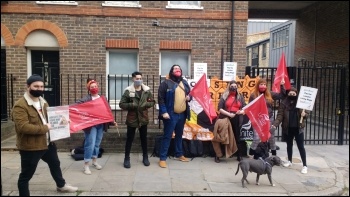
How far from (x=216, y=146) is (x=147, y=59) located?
3.99 metres

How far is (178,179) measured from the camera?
215 inches

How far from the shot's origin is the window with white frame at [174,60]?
980 centimetres

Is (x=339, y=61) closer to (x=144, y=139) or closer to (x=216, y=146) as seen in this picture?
(x=216, y=146)

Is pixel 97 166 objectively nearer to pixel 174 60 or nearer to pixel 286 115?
pixel 286 115

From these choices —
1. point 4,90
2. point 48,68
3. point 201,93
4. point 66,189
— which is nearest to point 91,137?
point 66,189

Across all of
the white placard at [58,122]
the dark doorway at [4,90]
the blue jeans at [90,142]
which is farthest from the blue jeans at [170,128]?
the dark doorway at [4,90]

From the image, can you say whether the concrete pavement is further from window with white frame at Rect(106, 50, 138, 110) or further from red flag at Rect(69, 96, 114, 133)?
window with white frame at Rect(106, 50, 138, 110)

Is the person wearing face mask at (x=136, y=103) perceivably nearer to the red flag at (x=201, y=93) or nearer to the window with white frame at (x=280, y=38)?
the red flag at (x=201, y=93)

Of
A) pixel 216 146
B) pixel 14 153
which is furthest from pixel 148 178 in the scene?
pixel 14 153

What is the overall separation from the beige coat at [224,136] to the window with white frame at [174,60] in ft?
11.7

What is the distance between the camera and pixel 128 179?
17.8 ft

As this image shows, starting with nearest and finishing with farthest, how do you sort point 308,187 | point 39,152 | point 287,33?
1. point 39,152
2. point 308,187
3. point 287,33

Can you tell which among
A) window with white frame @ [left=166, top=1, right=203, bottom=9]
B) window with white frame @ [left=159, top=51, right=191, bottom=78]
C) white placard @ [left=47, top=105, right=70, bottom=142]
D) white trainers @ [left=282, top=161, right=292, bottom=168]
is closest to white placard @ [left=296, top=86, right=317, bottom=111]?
white trainers @ [left=282, top=161, right=292, bottom=168]

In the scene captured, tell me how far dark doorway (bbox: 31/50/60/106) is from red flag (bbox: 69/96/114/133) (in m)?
4.06
